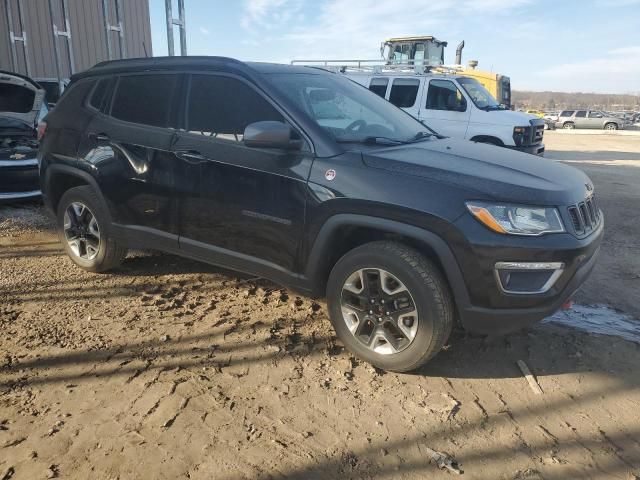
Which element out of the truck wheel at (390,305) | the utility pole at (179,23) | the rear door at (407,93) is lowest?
the truck wheel at (390,305)

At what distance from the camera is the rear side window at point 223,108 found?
3.34m

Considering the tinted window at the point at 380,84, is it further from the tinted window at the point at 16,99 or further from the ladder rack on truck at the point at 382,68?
the tinted window at the point at 16,99

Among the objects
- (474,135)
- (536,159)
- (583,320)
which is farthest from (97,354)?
(474,135)

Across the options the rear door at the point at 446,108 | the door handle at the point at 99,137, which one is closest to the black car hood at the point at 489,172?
the door handle at the point at 99,137

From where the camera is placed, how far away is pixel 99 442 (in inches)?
93.7

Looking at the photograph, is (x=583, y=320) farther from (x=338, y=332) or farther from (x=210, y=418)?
(x=210, y=418)

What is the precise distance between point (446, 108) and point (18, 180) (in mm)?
7921

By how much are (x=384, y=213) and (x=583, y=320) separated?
198cm

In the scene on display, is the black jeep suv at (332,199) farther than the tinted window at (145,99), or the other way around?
the tinted window at (145,99)

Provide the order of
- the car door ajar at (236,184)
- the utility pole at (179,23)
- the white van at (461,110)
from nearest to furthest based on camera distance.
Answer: the car door ajar at (236,184), the white van at (461,110), the utility pole at (179,23)

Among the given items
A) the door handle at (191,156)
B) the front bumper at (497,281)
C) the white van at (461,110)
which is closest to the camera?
the front bumper at (497,281)

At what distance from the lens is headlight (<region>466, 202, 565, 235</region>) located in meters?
2.62

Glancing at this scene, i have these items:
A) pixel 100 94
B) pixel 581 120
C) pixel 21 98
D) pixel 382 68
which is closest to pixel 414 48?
pixel 382 68

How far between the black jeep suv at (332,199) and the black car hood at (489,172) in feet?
0.04
